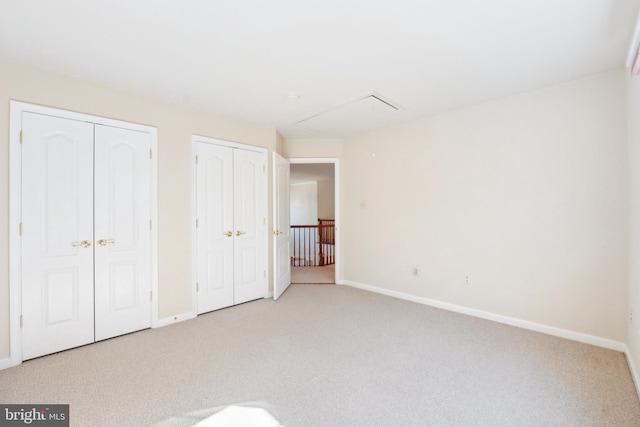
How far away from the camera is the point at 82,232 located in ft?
9.10

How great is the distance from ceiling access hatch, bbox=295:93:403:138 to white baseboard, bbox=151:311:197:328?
2886 millimetres

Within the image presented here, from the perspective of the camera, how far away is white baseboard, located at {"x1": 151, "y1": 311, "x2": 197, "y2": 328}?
10.6 ft

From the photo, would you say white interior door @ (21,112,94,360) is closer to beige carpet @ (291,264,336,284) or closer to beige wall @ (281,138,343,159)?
beige wall @ (281,138,343,159)

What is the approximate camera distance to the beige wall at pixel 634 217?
211 cm

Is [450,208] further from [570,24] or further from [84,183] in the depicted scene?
[84,183]

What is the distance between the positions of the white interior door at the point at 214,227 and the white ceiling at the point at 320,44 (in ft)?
2.74

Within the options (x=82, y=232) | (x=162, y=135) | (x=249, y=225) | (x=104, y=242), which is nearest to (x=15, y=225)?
(x=82, y=232)

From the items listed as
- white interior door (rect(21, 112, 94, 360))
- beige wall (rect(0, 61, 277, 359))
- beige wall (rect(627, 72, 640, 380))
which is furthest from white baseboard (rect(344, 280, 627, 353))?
white interior door (rect(21, 112, 94, 360))

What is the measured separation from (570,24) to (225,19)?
2.34 meters

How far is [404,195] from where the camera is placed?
423cm

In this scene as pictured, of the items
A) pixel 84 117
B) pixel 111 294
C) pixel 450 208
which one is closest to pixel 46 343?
pixel 111 294

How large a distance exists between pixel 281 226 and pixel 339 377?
8.65ft

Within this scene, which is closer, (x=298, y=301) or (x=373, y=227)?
(x=298, y=301)

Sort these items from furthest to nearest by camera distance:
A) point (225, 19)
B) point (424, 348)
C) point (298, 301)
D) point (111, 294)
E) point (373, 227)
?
point (373, 227), point (298, 301), point (111, 294), point (424, 348), point (225, 19)
